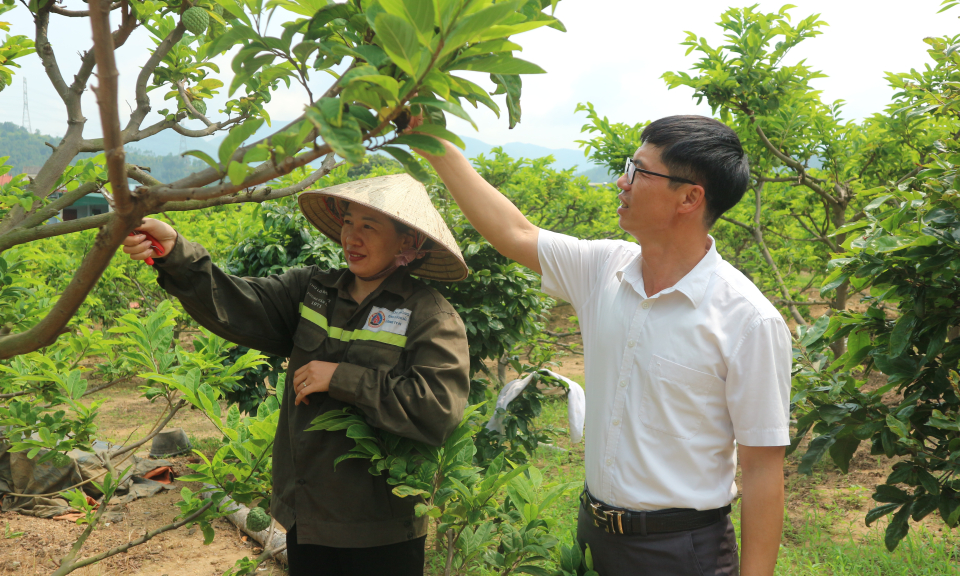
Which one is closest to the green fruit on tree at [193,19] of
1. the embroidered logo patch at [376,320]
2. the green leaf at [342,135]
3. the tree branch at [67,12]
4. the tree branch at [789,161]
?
the tree branch at [67,12]

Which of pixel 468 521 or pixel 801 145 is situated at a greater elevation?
pixel 801 145

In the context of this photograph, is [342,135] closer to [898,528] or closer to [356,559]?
[356,559]

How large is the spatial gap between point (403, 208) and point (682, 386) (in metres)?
0.89

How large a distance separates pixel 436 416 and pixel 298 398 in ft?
1.20

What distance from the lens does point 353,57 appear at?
40.1 inches

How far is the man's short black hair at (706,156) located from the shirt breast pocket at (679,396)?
37 centimetres

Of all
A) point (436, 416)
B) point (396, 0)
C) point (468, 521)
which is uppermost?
point (396, 0)

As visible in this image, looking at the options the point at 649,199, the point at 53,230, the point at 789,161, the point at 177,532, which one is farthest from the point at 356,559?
the point at 789,161

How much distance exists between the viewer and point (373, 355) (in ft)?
5.81

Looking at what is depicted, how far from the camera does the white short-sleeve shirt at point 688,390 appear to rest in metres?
1.34

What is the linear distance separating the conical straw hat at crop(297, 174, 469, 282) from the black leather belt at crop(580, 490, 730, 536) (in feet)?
2.75

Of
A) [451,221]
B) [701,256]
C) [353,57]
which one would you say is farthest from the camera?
[451,221]

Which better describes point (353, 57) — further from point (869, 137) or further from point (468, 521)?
point (869, 137)

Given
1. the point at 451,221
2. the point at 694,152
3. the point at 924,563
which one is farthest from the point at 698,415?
the point at 924,563
